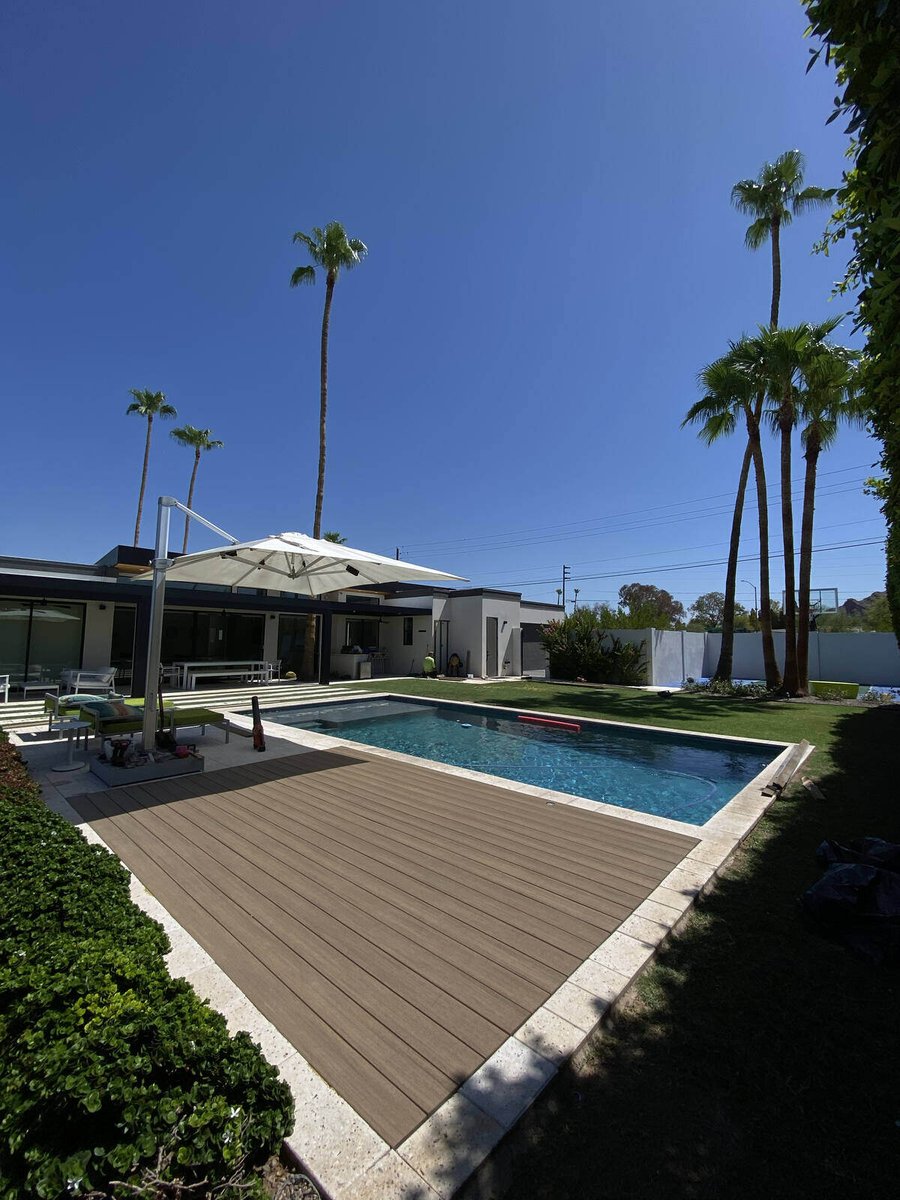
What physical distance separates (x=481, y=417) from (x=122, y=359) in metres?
13.2

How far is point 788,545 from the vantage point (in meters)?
Result: 15.4

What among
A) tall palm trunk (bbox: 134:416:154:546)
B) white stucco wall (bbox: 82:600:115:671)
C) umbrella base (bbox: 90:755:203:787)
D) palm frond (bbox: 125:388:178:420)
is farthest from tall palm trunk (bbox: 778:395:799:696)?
tall palm trunk (bbox: 134:416:154:546)

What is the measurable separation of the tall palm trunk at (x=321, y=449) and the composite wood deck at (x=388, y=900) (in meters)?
11.5

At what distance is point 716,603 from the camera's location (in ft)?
222

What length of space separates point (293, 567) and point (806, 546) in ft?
51.2

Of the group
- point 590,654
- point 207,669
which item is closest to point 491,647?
point 590,654

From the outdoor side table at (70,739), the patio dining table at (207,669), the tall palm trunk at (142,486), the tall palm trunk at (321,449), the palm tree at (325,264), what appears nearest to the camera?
the outdoor side table at (70,739)

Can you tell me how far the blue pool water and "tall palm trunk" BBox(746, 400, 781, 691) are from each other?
835 cm

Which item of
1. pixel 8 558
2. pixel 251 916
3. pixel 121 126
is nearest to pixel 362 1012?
pixel 251 916

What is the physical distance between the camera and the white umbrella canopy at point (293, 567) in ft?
21.9

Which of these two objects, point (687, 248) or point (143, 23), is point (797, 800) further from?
point (143, 23)

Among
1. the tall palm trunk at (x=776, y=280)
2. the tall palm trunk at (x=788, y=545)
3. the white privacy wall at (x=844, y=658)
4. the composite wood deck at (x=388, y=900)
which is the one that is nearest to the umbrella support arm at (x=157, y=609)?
the composite wood deck at (x=388, y=900)

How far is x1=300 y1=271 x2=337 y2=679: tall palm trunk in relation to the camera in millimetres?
17422

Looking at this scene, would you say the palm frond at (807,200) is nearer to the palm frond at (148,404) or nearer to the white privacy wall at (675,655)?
the white privacy wall at (675,655)
